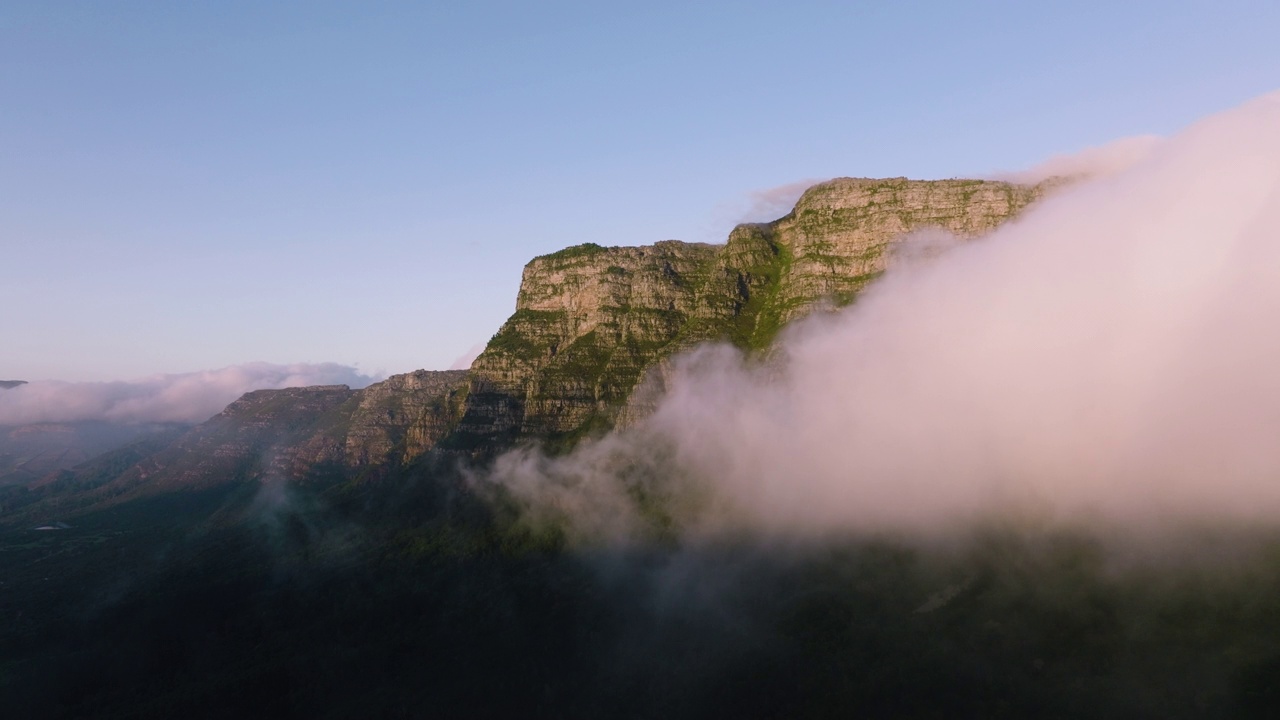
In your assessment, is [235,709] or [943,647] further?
[235,709]

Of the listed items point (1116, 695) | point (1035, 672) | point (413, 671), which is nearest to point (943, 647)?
point (1035, 672)

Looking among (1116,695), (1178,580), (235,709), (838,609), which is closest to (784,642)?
(838,609)

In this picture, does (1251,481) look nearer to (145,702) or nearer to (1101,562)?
(1101,562)

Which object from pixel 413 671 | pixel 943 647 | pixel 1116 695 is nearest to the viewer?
pixel 1116 695

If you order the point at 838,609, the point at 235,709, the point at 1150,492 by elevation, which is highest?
the point at 1150,492

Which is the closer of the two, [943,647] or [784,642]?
[943,647]

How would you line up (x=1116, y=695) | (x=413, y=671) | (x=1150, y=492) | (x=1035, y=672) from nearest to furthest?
(x=1116, y=695) < (x=1035, y=672) < (x=1150, y=492) < (x=413, y=671)

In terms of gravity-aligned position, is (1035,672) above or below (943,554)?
below

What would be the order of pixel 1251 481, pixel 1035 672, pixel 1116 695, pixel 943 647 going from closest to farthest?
1. pixel 1116 695
2. pixel 1035 672
3. pixel 943 647
4. pixel 1251 481

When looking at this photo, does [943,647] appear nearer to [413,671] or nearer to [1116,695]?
[1116,695]
